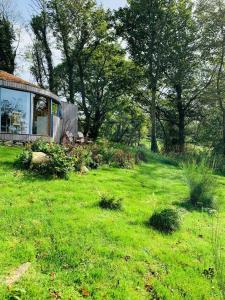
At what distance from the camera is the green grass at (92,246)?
5.61 m

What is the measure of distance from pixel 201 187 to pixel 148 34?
22377mm

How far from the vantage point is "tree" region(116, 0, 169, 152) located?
96.0 feet

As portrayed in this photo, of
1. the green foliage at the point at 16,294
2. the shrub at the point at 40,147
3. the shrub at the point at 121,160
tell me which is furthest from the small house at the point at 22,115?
the green foliage at the point at 16,294

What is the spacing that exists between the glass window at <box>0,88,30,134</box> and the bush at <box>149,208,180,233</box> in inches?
438

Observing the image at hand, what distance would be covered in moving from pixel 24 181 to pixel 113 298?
18.0 feet

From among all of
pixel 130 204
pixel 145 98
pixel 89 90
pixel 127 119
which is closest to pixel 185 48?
pixel 145 98

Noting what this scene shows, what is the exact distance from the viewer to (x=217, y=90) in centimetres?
3064

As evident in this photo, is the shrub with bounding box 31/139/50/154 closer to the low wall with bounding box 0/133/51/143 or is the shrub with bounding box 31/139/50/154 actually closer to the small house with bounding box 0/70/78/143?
the low wall with bounding box 0/133/51/143

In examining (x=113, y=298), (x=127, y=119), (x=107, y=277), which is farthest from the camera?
(x=127, y=119)

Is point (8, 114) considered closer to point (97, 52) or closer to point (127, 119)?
point (97, 52)

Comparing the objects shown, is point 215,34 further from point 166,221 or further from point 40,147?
point 166,221

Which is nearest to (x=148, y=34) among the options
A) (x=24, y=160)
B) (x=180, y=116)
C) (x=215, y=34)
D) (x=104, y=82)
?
(x=215, y=34)

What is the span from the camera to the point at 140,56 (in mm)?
31656

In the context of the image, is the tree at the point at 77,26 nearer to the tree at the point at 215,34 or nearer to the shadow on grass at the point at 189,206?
the tree at the point at 215,34
